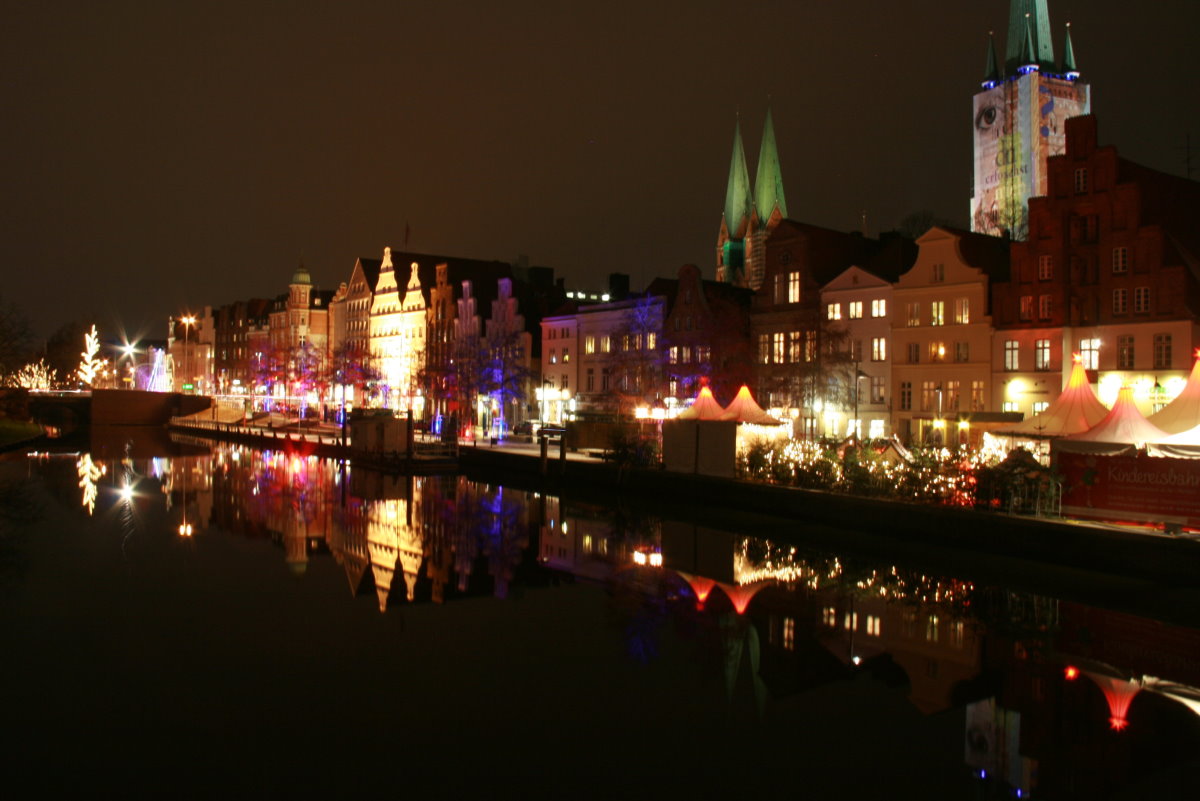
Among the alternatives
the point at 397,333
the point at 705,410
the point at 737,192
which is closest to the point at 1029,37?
the point at 737,192

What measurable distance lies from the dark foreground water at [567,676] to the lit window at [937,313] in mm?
24328

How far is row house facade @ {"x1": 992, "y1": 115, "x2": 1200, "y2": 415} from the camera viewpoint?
39.0 metres

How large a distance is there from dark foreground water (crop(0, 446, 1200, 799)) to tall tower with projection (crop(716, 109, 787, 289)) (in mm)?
81038

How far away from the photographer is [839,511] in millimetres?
29938

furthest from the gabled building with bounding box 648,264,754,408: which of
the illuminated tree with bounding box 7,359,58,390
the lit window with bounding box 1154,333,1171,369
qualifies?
the illuminated tree with bounding box 7,359,58,390

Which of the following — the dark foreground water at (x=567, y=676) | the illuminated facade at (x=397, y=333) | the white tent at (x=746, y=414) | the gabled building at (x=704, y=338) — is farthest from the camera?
the illuminated facade at (x=397, y=333)

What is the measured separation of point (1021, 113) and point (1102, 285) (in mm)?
109500

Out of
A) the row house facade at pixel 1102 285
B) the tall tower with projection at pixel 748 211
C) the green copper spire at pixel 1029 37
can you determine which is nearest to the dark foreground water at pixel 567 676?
the row house facade at pixel 1102 285

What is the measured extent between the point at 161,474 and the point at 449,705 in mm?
42534

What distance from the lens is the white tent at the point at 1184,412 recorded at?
2572cm

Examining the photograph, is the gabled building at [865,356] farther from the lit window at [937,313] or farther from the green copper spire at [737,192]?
the green copper spire at [737,192]

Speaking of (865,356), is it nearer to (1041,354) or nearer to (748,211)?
(1041,354)

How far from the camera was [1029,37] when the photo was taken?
14350 cm

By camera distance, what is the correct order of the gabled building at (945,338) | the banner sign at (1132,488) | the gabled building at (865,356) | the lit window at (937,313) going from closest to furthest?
the banner sign at (1132,488), the gabled building at (945,338), the lit window at (937,313), the gabled building at (865,356)
